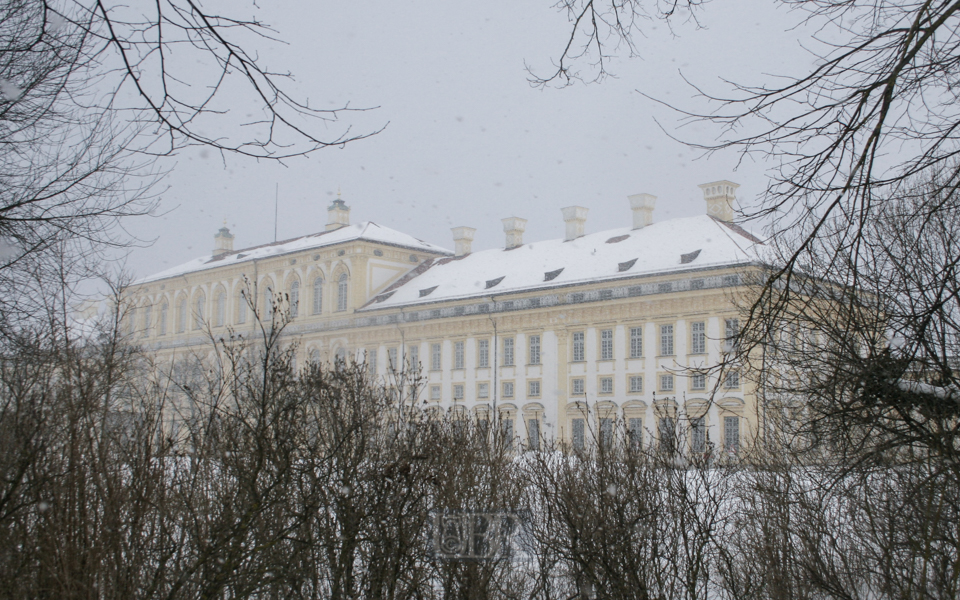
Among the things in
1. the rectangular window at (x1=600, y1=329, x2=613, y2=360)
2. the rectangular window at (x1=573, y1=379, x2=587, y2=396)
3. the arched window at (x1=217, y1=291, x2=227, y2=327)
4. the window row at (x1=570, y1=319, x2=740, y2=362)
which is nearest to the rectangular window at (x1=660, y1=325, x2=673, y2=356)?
the window row at (x1=570, y1=319, x2=740, y2=362)

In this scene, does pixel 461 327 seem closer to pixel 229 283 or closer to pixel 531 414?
pixel 531 414

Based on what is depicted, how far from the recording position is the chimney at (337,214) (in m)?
62.0

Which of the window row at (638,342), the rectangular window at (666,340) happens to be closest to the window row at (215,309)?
the window row at (638,342)

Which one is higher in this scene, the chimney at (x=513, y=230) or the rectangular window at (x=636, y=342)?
the chimney at (x=513, y=230)

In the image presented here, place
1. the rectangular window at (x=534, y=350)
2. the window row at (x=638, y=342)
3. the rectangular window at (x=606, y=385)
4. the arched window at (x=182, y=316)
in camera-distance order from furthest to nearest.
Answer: the arched window at (x=182, y=316)
the rectangular window at (x=534, y=350)
the rectangular window at (x=606, y=385)
the window row at (x=638, y=342)

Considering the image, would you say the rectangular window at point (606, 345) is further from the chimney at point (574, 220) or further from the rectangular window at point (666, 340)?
the chimney at point (574, 220)

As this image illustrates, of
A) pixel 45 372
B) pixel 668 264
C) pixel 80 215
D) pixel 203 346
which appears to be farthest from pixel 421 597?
pixel 203 346

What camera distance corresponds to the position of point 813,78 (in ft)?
17.7

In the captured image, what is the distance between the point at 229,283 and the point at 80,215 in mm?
51328

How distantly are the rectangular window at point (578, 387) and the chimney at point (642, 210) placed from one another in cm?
802

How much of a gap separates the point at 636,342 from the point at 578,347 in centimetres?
287

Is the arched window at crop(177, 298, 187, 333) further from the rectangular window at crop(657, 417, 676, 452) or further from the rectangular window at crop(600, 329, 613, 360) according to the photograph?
the rectangular window at crop(657, 417, 676, 452)

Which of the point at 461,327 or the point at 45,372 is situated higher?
the point at 461,327

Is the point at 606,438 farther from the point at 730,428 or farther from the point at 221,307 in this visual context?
the point at 221,307
